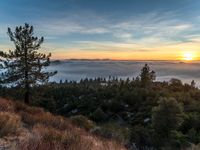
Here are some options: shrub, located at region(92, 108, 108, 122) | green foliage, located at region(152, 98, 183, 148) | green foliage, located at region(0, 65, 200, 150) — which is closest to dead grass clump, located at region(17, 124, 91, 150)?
green foliage, located at region(0, 65, 200, 150)

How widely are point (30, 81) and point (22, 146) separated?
2306 centimetres

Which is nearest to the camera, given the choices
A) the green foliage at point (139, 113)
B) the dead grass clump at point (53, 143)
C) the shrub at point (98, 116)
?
the dead grass clump at point (53, 143)

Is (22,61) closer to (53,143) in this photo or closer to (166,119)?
(166,119)

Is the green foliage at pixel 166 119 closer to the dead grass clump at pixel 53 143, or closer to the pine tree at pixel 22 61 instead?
the pine tree at pixel 22 61

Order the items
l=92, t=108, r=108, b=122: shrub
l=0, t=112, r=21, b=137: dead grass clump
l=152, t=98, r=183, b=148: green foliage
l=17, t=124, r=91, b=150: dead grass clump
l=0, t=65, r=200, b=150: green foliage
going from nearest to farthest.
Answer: l=17, t=124, r=91, b=150: dead grass clump, l=0, t=112, r=21, b=137: dead grass clump, l=0, t=65, r=200, b=150: green foliage, l=152, t=98, r=183, b=148: green foliage, l=92, t=108, r=108, b=122: shrub

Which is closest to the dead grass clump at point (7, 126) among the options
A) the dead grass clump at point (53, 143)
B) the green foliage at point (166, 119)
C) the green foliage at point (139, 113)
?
the dead grass clump at point (53, 143)

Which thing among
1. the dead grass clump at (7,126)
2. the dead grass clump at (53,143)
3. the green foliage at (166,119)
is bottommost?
the green foliage at (166,119)

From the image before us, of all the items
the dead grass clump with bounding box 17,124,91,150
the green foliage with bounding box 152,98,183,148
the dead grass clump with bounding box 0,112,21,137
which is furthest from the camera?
the green foliage with bounding box 152,98,183,148

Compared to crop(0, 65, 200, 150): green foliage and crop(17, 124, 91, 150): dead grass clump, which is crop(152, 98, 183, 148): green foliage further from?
crop(17, 124, 91, 150): dead grass clump

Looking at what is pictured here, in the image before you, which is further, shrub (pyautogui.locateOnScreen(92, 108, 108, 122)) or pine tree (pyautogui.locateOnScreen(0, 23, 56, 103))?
shrub (pyautogui.locateOnScreen(92, 108, 108, 122))

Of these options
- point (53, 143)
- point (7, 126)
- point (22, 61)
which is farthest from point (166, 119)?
point (53, 143)

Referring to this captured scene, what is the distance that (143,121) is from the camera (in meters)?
37.6

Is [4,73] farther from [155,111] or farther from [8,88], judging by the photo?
[155,111]

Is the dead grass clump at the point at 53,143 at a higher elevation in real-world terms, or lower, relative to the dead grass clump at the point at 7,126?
higher
